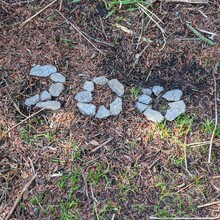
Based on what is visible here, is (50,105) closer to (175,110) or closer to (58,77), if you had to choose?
(58,77)

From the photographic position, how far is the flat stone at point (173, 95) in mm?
2553

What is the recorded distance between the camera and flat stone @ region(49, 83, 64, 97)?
2.53 meters

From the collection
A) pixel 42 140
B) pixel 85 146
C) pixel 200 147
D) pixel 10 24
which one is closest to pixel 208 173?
pixel 200 147

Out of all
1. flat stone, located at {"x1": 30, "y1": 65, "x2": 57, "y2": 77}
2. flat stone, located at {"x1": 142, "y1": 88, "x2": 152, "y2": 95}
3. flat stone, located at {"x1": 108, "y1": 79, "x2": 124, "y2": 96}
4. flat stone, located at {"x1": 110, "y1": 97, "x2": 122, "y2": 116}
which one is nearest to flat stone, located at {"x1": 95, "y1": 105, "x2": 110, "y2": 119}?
flat stone, located at {"x1": 110, "y1": 97, "x2": 122, "y2": 116}

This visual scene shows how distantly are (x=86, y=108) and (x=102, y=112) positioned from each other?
0.09m

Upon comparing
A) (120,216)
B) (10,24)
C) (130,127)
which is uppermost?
(10,24)

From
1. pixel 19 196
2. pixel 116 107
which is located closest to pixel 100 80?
pixel 116 107

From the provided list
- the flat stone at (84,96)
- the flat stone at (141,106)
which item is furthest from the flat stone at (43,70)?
the flat stone at (141,106)

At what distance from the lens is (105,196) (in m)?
2.23

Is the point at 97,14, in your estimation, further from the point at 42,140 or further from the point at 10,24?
the point at 42,140

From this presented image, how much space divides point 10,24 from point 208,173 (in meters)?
1.54

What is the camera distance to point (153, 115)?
2475 millimetres

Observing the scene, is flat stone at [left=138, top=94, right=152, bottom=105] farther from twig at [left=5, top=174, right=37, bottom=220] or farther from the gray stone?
twig at [left=5, top=174, right=37, bottom=220]

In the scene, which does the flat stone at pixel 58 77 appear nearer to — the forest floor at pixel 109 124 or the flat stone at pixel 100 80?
the forest floor at pixel 109 124
